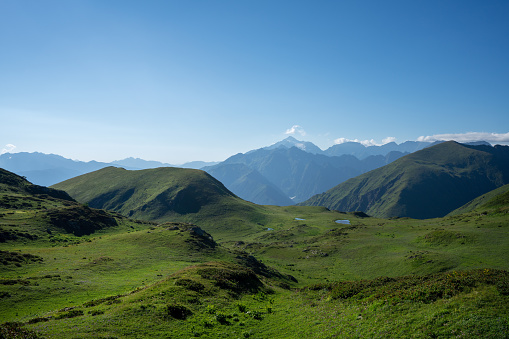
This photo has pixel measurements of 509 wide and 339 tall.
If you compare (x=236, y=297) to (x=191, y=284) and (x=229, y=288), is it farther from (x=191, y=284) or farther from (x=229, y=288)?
(x=191, y=284)

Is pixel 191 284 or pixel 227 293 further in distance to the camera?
pixel 227 293

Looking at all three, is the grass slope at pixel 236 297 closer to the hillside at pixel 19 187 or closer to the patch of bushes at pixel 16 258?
the patch of bushes at pixel 16 258

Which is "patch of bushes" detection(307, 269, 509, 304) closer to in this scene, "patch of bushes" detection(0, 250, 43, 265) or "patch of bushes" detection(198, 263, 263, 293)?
"patch of bushes" detection(198, 263, 263, 293)

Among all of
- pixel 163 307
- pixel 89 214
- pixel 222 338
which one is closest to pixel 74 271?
pixel 163 307

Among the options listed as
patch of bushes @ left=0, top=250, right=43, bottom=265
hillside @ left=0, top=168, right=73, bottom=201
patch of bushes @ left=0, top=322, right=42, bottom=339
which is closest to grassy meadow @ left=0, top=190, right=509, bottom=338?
patch of bushes @ left=0, top=322, right=42, bottom=339

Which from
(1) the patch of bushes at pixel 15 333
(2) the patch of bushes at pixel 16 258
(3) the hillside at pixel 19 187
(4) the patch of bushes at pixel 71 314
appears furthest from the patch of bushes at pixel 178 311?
(3) the hillside at pixel 19 187

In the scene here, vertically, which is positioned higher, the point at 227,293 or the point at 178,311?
the point at 178,311

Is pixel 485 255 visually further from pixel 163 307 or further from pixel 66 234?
pixel 66 234

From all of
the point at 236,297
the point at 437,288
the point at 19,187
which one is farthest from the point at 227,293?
the point at 19,187

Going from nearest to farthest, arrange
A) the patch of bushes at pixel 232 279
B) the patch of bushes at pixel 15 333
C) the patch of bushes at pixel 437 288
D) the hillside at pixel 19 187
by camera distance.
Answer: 1. the patch of bushes at pixel 15 333
2. the patch of bushes at pixel 437 288
3. the patch of bushes at pixel 232 279
4. the hillside at pixel 19 187

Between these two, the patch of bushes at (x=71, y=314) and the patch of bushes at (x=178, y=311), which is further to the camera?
the patch of bushes at (x=178, y=311)

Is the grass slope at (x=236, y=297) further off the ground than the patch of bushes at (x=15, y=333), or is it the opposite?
the patch of bushes at (x=15, y=333)

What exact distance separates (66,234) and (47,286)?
207 feet

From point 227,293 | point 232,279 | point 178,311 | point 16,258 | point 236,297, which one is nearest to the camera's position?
point 178,311
